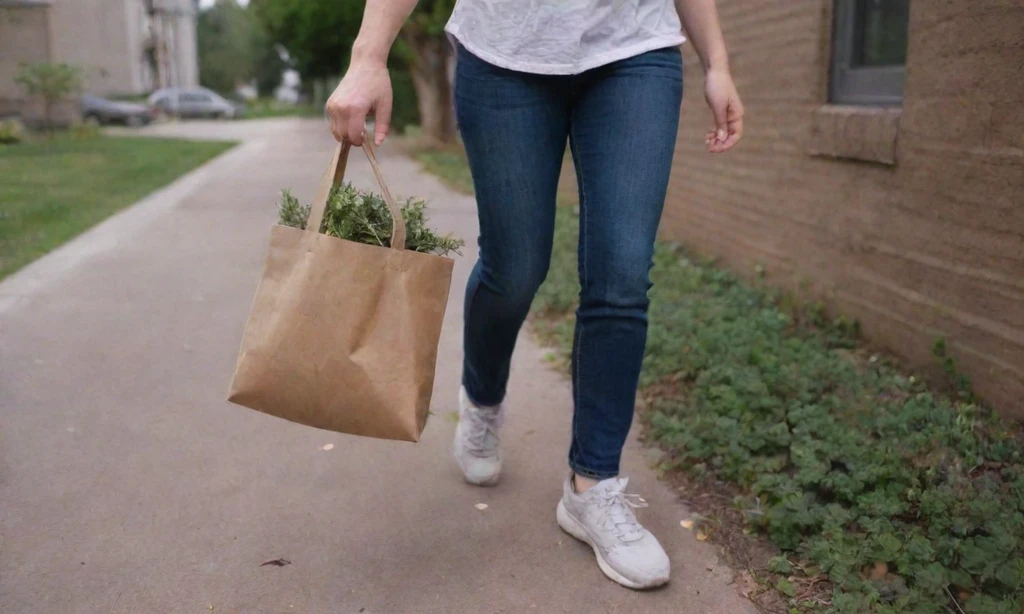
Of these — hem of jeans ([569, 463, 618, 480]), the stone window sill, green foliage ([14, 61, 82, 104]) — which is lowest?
hem of jeans ([569, 463, 618, 480])

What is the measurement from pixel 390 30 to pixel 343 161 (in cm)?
30

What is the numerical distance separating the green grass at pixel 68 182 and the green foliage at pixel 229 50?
150ft

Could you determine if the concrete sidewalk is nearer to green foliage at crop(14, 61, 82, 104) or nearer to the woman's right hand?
the woman's right hand

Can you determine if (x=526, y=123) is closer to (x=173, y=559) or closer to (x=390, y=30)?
(x=390, y=30)

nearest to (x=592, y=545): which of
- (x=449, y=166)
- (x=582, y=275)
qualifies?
(x=582, y=275)

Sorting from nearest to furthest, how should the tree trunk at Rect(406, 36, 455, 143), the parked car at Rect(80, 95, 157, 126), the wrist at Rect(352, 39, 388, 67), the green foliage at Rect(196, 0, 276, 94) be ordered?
the wrist at Rect(352, 39, 388, 67) < the tree trunk at Rect(406, 36, 455, 143) < the parked car at Rect(80, 95, 157, 126) < the green foliage at Rect(196, 0, 276, 94)

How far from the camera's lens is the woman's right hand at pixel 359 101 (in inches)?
80.4

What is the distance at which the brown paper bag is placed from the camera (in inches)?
78.8

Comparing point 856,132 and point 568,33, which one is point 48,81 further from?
point 568,33

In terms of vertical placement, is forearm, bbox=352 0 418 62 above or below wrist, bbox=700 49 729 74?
above

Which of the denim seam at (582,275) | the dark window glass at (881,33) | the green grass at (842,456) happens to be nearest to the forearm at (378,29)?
the denim seam at (582,275)

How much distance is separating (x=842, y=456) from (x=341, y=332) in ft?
4.73

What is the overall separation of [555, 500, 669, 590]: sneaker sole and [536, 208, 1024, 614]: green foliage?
0.99 feet

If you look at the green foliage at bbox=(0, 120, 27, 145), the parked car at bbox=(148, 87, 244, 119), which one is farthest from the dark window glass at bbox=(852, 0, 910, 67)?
the parked car at bbox=(148, 87, 244, 119)
